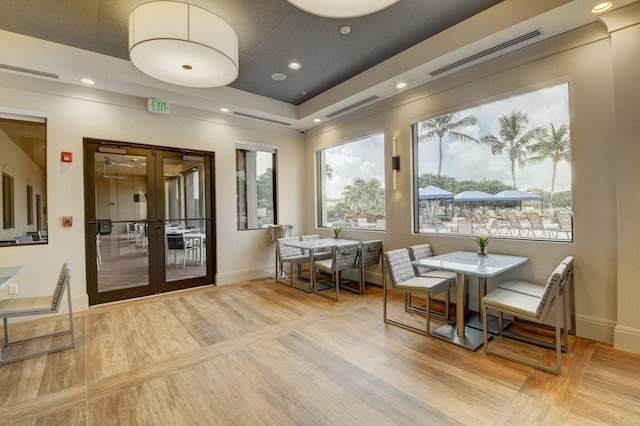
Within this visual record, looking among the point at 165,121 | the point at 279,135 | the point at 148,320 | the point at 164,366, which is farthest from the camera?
the point at 279,135

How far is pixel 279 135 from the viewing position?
6328 millimetres

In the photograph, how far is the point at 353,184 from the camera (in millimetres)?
5883

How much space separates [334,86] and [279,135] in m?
1.86

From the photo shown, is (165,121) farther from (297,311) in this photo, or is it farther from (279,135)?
(297,311)

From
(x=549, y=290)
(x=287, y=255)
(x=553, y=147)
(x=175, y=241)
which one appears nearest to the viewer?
(x=549, y=290)

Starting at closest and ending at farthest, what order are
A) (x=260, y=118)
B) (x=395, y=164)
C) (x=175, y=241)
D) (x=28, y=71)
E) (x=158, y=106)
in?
1. (x=28, y=71)
2. (x=158, y=106)
3. (x=395, y=164)
4. (x=175, y=241)
5. (x=260, y=118)

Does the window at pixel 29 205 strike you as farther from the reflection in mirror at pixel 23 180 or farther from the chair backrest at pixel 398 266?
the chair backrest at pixel 398 266

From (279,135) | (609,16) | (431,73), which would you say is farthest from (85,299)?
(609,16)

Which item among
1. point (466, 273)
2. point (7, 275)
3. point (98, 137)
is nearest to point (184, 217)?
point (98, 137)

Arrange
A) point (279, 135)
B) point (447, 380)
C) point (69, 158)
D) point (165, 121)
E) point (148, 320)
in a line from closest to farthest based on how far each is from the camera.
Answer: point (447, 380) → point (148, 320) → point (69, 158) → point (165, 121) → point (279, 135)

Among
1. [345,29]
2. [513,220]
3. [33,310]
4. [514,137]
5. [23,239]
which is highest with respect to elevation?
[345,29]

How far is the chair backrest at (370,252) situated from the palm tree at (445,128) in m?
1.54

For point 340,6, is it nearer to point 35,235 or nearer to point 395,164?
point 395,164

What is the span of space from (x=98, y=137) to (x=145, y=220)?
54.7 inches
